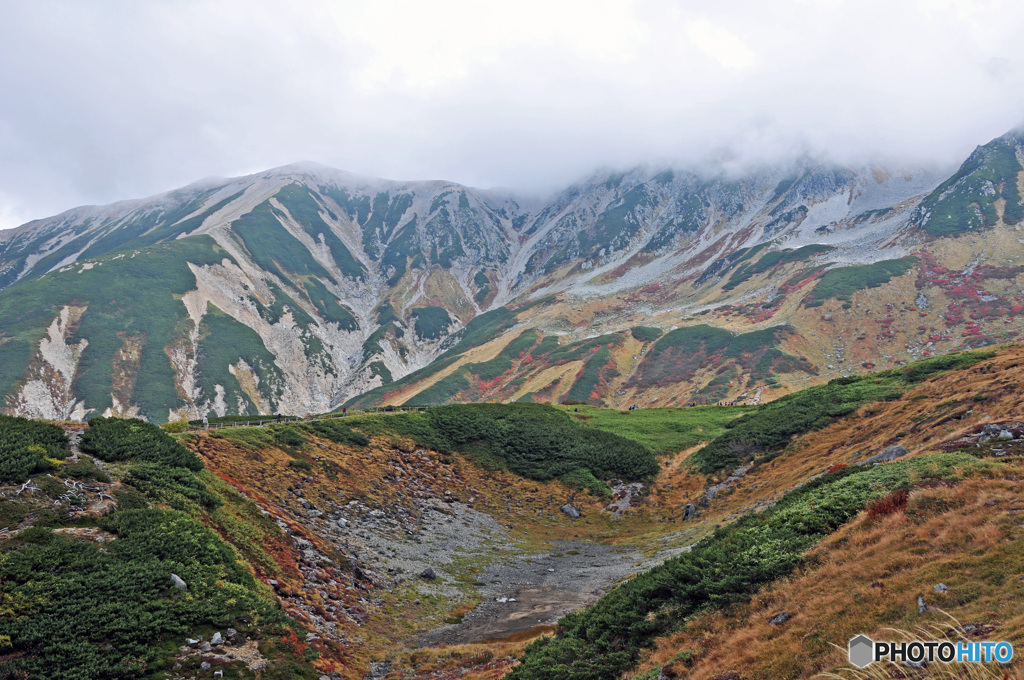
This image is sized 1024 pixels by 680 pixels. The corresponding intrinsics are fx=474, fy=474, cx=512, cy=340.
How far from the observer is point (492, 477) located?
48.6 meters

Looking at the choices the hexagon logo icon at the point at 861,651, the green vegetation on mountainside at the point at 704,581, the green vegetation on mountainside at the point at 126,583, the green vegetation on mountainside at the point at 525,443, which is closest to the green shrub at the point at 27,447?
the green vegetation on mountainside at the point at 126,583

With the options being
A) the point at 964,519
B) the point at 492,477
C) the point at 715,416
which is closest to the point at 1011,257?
the point at 715,416

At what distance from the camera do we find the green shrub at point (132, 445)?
904 inches

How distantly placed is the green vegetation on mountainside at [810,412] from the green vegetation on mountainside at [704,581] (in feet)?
92.1

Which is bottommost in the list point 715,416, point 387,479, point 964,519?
point 715,416

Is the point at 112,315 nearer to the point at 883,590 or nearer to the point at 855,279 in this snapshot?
the point at 883,590

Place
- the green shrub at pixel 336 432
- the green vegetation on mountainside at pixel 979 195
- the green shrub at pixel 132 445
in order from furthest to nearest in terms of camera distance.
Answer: the green vegetation on mountainside at pixel 979 195 → the green shrub at pixel 336 432 → the green shrub at pixel 132 445

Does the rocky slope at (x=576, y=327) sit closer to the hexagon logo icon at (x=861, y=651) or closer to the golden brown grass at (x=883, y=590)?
the golden brown grass at (x=883, y=590)

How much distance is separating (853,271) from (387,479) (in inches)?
5102

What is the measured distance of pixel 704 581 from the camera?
14.6 meters

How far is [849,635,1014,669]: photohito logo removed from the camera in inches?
263

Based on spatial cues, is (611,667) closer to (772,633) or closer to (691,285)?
(772,633)

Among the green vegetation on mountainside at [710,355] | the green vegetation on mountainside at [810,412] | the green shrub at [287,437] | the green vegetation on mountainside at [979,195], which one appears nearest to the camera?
the green shrub at [287,437]

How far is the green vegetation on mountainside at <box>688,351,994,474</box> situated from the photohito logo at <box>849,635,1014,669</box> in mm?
37416
